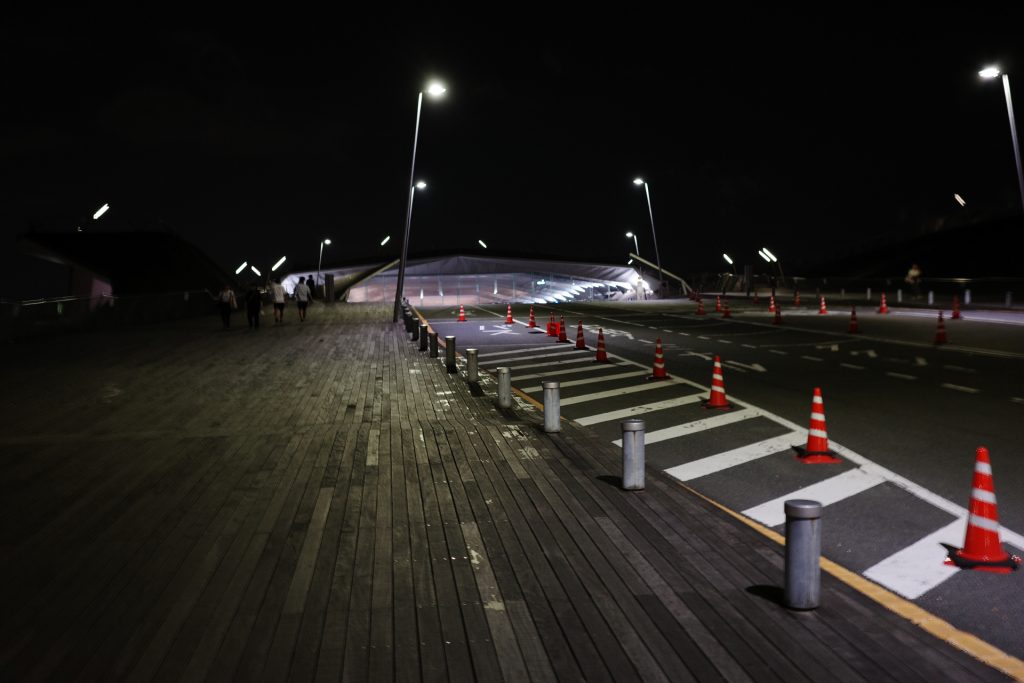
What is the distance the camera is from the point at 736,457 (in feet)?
31.9

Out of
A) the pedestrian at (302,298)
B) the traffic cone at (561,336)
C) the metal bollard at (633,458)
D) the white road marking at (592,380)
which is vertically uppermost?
the pedestrian at (302,298)

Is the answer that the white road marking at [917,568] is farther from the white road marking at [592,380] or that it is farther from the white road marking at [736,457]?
the white road marking at [592,380]

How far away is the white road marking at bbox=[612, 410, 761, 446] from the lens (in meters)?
10.8

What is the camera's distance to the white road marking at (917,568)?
225 inches

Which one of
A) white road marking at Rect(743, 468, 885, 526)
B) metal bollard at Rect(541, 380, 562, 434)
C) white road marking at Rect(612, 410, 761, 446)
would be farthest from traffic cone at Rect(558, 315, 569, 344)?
white road marking at Rect(743, 468, 885, 526)

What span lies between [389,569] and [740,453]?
5731 millimetres

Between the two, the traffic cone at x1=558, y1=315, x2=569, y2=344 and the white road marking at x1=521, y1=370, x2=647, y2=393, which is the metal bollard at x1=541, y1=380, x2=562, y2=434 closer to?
the white road marking at x1=521, y1=370, x2=647, y2=393

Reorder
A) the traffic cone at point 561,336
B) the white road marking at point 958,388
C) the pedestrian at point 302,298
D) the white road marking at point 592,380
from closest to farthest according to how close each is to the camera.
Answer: the white road marking at point 958,388, the white road marking at point 592,380, the traffic cone at point 561,336, the pedestrian at point 302,298

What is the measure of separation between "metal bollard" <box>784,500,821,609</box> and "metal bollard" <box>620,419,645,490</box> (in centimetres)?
265

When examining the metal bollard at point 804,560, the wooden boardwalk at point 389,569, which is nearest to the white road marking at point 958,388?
the wooden boardwalk at point 389,569

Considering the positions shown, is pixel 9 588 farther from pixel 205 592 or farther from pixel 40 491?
pixel 40 491

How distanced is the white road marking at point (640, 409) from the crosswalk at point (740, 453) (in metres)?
0.02

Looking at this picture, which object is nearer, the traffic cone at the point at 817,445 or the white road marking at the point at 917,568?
the white road marking at the point at 917,568

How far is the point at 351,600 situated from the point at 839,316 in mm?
34685
